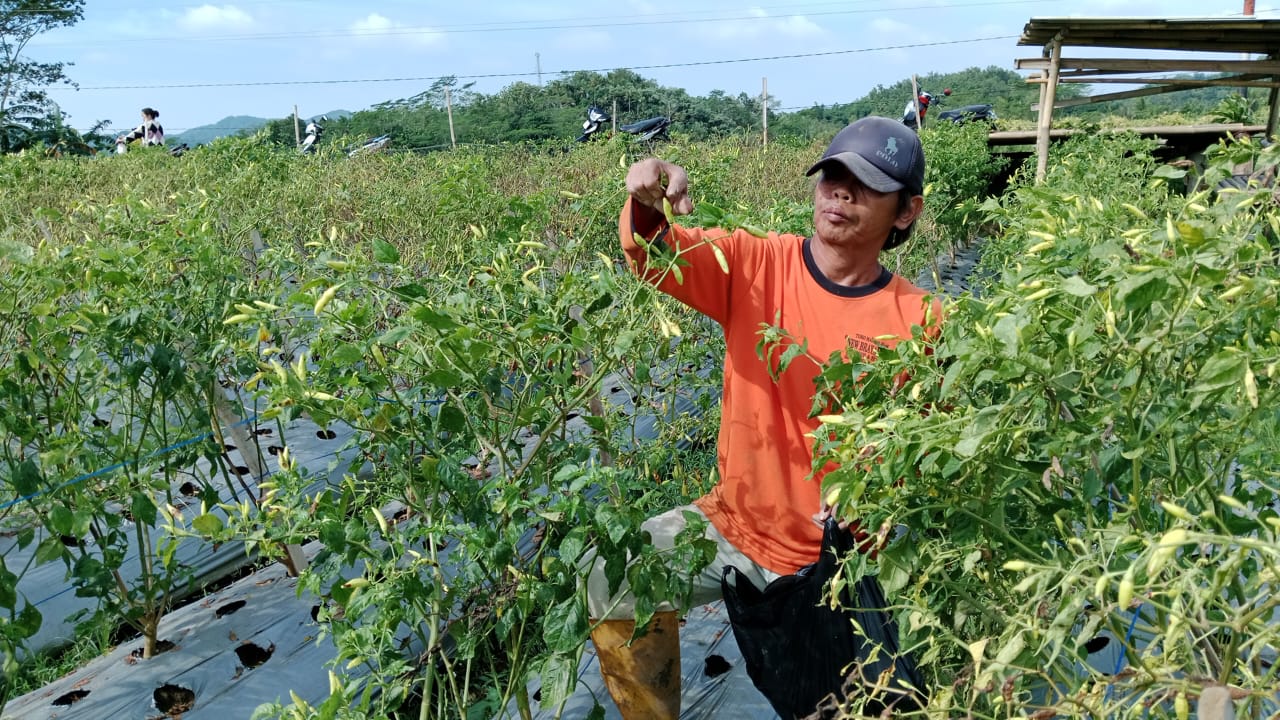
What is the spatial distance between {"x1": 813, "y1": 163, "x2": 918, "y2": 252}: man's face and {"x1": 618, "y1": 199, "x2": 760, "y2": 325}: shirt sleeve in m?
0.16

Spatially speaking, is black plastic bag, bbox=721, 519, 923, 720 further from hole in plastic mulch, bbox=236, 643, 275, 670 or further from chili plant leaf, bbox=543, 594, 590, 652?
hole in plastic mulch, bbox=236, 643, 275, 670

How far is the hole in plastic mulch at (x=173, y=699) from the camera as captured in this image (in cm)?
245

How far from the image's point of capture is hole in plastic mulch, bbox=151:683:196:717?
8.04 ft

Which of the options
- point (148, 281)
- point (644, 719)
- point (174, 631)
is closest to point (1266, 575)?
point (644, 719)

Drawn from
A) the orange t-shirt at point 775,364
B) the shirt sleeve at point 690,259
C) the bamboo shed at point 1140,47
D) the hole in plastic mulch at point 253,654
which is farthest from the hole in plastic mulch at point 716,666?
the bamboo shed at point 1140,47

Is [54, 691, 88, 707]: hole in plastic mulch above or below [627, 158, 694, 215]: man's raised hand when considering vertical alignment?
below

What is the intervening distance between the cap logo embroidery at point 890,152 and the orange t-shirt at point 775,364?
0.25 m

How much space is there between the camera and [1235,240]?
3.01 ft

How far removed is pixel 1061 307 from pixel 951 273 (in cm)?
826

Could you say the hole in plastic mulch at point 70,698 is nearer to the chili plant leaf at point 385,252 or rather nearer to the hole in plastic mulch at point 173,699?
the hole in plastic mulch at point 173,699

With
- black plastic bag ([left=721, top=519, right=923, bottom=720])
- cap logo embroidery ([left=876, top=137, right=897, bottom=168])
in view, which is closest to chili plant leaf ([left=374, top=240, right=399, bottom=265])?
black plastic bag ([left=721, top=519, right=923, bottom=720])

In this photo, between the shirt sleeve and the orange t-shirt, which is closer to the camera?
the shirt sleeve

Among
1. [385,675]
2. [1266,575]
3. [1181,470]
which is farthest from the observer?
[385,675]

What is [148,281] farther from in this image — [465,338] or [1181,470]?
[1181,470]
